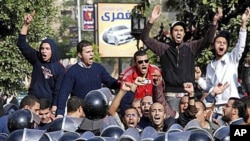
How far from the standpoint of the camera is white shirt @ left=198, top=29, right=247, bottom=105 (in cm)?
1016

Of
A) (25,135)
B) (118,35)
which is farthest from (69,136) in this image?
(118,35)

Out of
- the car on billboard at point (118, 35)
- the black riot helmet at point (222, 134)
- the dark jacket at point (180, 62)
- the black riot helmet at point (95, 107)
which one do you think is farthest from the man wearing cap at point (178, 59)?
the car on billboard at point (118, 35)

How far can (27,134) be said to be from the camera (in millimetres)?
7398

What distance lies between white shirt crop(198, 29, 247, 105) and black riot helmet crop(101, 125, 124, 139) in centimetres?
282

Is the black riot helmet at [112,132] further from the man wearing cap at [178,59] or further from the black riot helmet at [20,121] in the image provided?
the man wearing cap at [178,59]

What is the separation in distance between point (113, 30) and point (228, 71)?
1538 inches

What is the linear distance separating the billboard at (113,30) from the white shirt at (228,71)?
3729 centimetres

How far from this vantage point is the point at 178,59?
1014 cm

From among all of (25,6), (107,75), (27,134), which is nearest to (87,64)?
(107,75)

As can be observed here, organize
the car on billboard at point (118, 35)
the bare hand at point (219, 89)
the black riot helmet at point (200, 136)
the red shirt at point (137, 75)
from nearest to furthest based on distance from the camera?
the black riot helmet at point (200, 136) < the bare hand at point (219, 89) < the red shirt at point (137, 75) < the car on billboard at point (118, 35)

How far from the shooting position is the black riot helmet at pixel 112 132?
7.52m

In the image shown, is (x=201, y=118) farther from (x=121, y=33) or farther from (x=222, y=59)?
(x=121, y=33)

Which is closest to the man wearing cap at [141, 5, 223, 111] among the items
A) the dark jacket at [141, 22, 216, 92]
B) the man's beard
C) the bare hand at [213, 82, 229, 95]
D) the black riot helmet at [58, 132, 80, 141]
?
the dark jacket at [141, 22, 216, 92]

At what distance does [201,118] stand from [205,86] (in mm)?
1552
